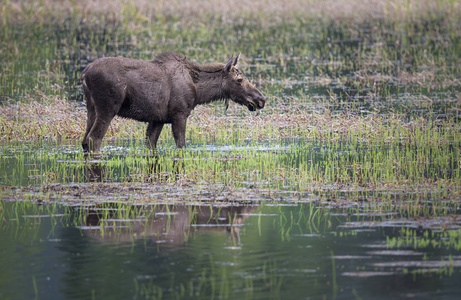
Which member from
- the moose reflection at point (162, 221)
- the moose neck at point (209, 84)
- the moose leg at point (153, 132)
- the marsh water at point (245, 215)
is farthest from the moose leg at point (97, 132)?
the moose reflection at point (162, 221)

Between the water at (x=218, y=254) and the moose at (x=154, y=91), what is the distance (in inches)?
173

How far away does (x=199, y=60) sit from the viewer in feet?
94.6

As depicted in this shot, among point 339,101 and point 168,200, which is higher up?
point 339,101

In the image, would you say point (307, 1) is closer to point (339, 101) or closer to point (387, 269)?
point (339, 101)

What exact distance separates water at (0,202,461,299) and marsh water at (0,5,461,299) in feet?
0.06

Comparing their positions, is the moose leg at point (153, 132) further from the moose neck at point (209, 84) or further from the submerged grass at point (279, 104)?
the moose neck at point (209, 84)

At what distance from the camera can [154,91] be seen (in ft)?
51.8

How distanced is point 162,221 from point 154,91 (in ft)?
19.0

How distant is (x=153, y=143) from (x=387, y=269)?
27.7 feet

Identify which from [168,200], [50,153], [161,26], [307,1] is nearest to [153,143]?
[50,153]

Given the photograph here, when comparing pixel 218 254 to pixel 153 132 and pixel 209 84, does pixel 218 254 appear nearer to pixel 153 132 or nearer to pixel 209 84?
pixel 153 132

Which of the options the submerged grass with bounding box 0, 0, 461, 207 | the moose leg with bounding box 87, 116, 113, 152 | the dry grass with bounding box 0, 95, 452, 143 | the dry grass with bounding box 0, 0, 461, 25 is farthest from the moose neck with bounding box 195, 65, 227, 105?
the dry grass with bounding box 0, 0, 461, 25

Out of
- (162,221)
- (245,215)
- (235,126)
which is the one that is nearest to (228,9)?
(235,126)

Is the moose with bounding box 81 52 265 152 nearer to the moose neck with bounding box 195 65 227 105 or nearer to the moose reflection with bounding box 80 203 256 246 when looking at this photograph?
→ the moose neck with bounding box 195 65 227 105
